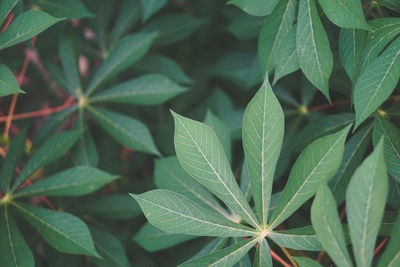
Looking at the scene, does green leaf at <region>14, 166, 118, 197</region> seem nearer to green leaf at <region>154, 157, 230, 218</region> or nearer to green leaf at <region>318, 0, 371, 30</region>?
green leaf at <region>154, 157, 230, 218</region>

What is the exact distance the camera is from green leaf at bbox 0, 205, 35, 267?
3.66ft

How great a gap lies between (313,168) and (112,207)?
0.89 meters

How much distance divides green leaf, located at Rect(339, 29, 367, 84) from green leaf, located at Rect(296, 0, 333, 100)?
2.2 inches

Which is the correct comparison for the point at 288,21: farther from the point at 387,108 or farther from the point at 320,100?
the point at 320,100

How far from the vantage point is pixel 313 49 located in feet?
3.35

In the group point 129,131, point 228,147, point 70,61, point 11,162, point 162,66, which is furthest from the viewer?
point 162,66

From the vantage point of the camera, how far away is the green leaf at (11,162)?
4.27ft

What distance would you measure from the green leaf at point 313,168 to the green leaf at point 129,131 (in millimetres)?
607

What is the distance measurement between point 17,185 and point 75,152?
256 millimetres

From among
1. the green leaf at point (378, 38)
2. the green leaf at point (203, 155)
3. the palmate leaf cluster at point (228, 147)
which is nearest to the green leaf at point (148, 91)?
the palmate leaf cluster at point (228, 147)

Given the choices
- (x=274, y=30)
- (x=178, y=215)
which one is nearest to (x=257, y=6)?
(x=274, y=30)

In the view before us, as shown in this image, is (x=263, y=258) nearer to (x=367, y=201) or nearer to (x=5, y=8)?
(x=367, y=201)

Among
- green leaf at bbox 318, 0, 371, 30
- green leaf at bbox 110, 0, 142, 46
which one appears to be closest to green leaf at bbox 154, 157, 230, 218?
green leaf at bbox 318, 0, 371, 30

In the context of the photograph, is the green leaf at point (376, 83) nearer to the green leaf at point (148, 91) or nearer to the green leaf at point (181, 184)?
the green leaf at point (181, 184)
